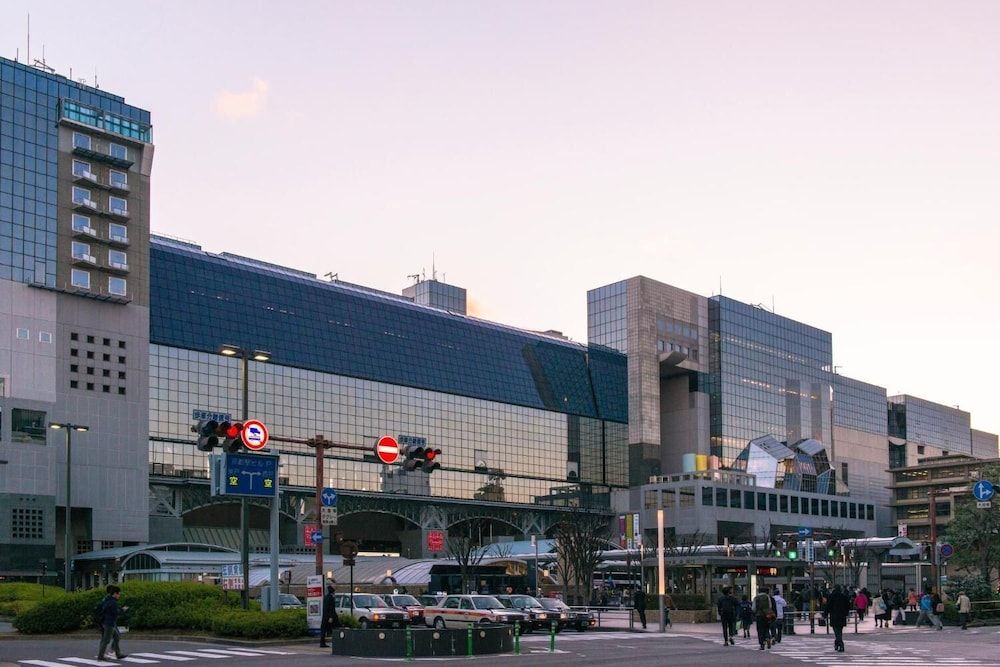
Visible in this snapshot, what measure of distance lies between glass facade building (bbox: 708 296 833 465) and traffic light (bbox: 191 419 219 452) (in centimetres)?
14398

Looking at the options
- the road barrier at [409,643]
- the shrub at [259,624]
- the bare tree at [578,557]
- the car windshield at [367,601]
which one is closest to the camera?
the road barrier at [409,643]

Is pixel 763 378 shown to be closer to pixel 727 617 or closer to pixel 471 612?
A: pixel 471 612

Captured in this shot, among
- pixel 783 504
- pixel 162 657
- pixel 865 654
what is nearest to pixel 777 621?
pixel 865 654

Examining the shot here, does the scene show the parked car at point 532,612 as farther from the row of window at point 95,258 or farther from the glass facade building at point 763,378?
the glass facade building at point 763,378

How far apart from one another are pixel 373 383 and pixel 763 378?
68.4 m

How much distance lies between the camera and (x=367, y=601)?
53.0 meters

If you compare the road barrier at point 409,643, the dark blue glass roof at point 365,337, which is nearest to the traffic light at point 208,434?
the road barrier at point 409,643

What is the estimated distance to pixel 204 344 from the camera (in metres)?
123

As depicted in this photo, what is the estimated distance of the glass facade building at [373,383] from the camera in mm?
122625

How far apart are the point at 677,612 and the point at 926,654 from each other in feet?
94.8

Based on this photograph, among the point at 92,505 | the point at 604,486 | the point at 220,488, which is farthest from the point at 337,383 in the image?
the point at 220,488

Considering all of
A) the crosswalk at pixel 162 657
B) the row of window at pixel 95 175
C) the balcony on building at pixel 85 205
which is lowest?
the crosswalk at pixel 162 657

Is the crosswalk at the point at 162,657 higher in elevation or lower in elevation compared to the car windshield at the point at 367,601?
higher

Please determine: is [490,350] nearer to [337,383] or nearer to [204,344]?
[337,383]
